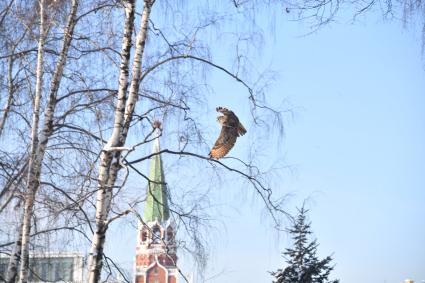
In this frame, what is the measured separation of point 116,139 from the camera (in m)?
6.43

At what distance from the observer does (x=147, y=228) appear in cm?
684

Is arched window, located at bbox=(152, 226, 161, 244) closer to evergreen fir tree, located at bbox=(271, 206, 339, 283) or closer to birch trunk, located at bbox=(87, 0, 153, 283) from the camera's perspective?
birch trunk, located at bbox=(87, 0, 153, 283)

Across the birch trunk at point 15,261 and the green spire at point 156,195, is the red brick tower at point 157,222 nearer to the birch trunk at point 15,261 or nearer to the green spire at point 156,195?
the green spire at point 156,195

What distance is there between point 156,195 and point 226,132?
1066mm

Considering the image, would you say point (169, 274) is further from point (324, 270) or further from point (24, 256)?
point (24, 256)

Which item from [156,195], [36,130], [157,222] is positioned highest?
[36,130]

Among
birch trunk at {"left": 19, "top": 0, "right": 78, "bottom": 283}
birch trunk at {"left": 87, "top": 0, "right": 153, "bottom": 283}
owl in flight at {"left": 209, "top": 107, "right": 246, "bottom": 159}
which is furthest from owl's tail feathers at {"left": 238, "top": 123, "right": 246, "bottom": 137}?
birch trunk at {"left": 19, "top": 0, "right": 78, "bottom": 283}

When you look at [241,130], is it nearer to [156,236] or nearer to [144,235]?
[156,236]

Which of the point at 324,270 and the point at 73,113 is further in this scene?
the point at 324,270

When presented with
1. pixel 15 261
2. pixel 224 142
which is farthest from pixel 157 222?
pixel 15 261

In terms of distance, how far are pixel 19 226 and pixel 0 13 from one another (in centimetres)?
273

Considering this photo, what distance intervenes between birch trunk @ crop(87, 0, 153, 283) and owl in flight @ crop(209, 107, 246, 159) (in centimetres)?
100

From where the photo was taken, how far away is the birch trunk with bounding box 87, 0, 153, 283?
630cm

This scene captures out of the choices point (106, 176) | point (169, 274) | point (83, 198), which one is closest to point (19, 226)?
point (83, 198)
